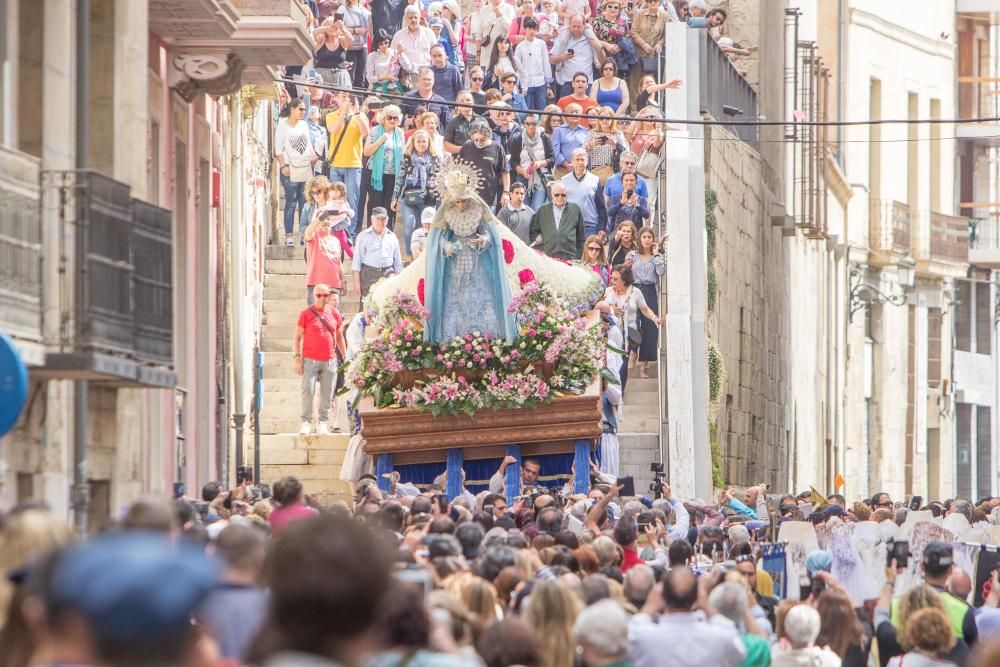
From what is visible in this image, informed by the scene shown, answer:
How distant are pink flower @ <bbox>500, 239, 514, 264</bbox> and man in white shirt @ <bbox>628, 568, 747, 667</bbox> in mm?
13086

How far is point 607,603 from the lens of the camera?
25.5 feet

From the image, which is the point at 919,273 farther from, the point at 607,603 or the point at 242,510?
the point at 607,603

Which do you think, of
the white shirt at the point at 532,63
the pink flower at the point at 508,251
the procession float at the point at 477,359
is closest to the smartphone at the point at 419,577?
the procession float at the point at 477,359

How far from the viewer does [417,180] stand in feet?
89.7

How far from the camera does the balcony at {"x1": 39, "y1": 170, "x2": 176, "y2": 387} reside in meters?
12.7

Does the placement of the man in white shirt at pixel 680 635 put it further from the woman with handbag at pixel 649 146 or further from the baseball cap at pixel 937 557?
the woman with handbag at pixel 649 146

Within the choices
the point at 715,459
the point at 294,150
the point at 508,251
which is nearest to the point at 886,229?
the point at 715,459

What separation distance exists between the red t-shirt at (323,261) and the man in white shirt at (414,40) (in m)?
4.07

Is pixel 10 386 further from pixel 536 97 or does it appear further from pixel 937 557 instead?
pixel 536 97

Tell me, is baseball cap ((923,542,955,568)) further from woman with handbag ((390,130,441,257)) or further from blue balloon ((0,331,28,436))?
woman with handbag ((390,130,441,257))

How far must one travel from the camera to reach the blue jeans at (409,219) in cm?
2717

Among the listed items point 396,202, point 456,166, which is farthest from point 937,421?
point 456,166

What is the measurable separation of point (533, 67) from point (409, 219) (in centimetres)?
327

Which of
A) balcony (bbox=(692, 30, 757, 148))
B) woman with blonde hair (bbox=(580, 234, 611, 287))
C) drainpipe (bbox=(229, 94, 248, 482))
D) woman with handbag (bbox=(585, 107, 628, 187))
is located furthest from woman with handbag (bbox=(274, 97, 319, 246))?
balcony (bbox=(692, 30, 757, 148))
